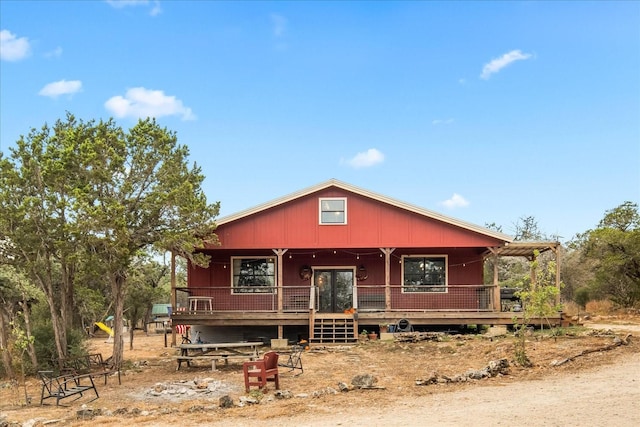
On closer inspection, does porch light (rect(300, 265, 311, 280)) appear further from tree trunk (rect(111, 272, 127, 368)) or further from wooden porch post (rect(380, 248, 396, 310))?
tree trunk (rect(111, 272, 127, 368))

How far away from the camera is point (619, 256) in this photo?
29.8 meters

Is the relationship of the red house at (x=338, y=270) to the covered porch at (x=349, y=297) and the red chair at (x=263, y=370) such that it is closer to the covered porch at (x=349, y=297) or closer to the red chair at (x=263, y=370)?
the covered porch at (x=349, y=297)

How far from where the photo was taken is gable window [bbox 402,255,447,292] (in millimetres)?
23297

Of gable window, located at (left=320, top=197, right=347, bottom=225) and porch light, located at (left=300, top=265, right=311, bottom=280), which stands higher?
gable window, located at (left=320, top=197, right=347, bottom=225)

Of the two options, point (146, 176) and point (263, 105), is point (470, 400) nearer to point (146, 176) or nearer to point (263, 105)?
point (146, 176)

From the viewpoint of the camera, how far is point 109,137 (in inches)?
647

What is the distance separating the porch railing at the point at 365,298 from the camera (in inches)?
882

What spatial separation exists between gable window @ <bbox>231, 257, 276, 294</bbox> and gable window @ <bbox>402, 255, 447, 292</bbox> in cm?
507

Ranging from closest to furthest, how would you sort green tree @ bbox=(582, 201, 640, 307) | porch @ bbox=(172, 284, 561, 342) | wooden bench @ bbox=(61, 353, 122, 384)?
wooden bench @ bbox=(61, 353, 122, 384) < porch @ bbox=(172, 284, 561, 342) < green tree @ bbox=(582, 201, 640, 307)

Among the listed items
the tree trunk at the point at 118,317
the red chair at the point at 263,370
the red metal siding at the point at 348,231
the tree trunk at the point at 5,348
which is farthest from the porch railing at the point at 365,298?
the red chair at the point at 263,370

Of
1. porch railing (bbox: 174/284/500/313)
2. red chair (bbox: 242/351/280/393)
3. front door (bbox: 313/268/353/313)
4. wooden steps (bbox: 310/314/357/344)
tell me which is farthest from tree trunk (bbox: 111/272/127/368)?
front door (bbox: 313/268/353/313)

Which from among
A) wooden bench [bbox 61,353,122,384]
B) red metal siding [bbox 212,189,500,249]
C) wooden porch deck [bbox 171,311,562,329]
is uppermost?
red metal siding [bbox 212,189,500,249]

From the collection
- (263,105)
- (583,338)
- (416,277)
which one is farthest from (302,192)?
(583,338)

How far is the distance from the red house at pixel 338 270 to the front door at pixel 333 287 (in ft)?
0.13
